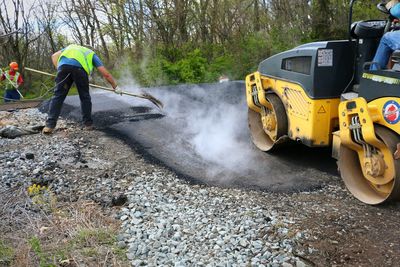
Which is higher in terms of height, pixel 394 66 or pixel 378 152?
pixel 394 66

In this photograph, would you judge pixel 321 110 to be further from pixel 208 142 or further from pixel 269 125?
pixel 208 142

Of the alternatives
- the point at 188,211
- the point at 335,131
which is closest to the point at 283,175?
the point at 335,131

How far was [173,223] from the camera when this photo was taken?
3537 millimetres

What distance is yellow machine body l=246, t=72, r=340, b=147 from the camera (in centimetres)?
440

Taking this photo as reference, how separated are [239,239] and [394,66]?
75.5 inches

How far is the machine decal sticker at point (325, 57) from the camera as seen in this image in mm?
4344

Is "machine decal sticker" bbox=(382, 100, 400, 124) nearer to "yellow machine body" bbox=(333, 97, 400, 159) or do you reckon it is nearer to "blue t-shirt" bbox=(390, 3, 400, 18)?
"yellow machine body" bbox=(333, 97, 400, 159)

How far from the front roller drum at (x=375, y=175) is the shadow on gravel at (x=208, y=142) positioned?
1.41 feet

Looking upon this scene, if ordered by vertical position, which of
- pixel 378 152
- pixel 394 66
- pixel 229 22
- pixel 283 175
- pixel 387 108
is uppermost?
pixel 229 22

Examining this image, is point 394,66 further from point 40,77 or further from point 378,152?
point 40,77

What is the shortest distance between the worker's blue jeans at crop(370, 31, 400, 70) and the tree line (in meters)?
9.84

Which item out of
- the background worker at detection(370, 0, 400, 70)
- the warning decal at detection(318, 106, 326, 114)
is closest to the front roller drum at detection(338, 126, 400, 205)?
the warning decal at detection(318, 106, 326, 114)

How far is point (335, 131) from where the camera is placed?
4457 millimetres

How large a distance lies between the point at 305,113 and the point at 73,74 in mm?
3743
